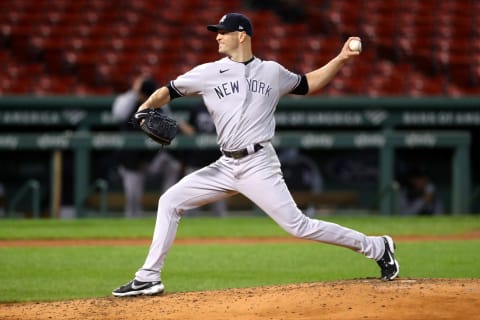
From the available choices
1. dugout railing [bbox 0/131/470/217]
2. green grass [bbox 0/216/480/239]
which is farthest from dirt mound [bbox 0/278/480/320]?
dugout railing [bbox 0/131/470/217]

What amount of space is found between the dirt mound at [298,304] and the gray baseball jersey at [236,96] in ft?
3.35

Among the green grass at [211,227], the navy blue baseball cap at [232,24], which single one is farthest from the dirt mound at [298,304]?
the green grass at [211,227]

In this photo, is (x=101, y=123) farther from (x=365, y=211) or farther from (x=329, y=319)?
(x=329, y=319)

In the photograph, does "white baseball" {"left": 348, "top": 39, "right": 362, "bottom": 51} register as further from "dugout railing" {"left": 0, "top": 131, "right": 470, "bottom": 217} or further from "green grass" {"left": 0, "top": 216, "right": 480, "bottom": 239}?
"dugout railing" {"left": 0, "top": 131, "right": 470, "bottom": 217}

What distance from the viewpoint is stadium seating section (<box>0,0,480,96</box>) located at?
52.4 ft

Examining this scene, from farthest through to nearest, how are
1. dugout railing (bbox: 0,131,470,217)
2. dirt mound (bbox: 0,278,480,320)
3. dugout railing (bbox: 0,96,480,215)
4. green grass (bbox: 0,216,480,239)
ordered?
dugout railing (bbox: 0,96,480,215) → dugout railing (bbox: 0,131,470,217) → green grass (bbox: 0,216,480,239) → dirt mound (bbox: 0,278,480,320)

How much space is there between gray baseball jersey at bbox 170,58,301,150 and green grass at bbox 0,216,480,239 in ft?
17.4

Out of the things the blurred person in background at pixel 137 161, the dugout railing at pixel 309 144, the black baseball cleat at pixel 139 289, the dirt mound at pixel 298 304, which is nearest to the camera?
the dirt mound at pixel 298 304

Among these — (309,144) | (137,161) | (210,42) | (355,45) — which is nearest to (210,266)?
(355,45)

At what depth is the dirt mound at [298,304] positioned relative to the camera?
5.66 meters

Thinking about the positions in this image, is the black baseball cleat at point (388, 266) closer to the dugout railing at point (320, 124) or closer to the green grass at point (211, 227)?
the green grass at point (211, 227)

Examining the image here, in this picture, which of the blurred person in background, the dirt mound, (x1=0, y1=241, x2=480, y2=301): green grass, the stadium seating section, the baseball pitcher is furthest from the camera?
the stadium seating section

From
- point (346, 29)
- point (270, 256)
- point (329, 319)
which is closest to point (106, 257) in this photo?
point (270, 256)

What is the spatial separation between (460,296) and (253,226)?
6.86 meters
